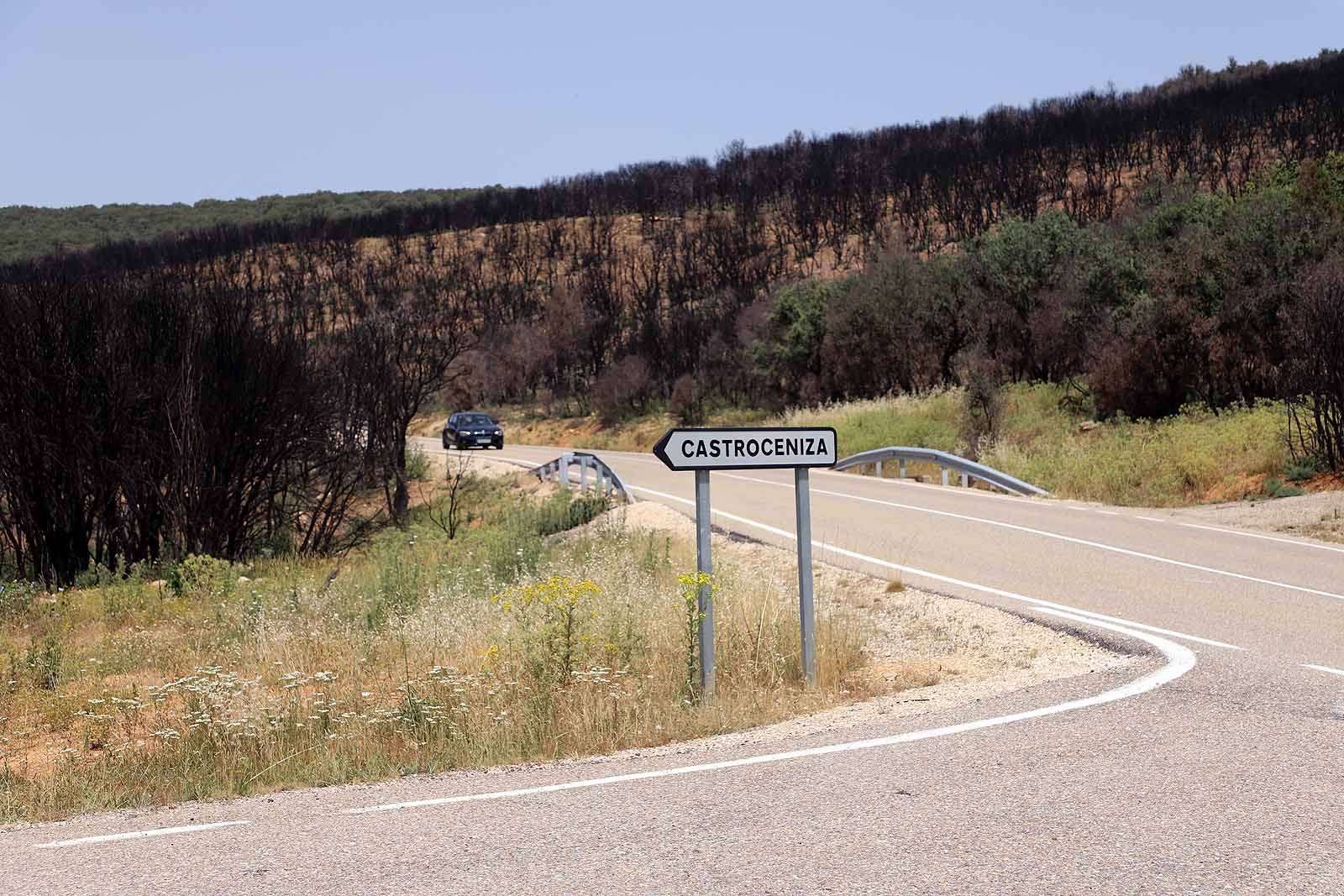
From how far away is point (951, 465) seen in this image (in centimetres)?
2406

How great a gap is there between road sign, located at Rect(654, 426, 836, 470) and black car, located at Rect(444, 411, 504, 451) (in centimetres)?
3808

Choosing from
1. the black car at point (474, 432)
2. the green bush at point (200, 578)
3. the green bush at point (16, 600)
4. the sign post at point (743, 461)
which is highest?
the sign post at point (743, 461)

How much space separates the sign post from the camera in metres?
7.51

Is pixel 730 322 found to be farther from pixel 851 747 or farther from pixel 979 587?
pixel 851 747

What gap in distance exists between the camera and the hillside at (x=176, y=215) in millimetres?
104938

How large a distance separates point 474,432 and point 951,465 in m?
25.8

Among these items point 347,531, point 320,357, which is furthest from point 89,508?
point 320,357

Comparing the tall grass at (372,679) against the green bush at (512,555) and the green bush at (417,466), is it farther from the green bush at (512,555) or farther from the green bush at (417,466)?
the green bush at (417,466)

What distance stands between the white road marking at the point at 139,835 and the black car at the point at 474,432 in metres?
40.2

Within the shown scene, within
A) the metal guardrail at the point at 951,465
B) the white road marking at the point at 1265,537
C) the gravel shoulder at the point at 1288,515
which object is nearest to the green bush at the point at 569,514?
the metal guardrail at the point at 951,465

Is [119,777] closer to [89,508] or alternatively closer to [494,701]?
[494,701]

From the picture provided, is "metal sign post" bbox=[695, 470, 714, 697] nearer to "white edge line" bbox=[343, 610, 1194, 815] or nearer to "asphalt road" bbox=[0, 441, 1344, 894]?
"asphalt road" bbox=[0, 441, 1344, 894]

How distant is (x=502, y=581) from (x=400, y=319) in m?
21.8

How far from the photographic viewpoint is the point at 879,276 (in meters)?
46.7
